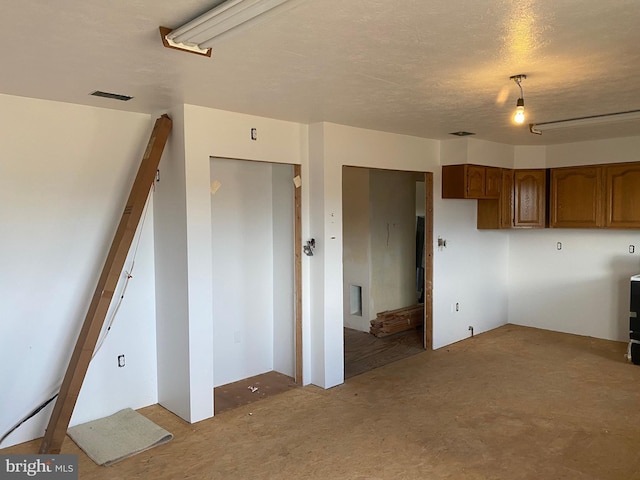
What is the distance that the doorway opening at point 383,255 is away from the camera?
6.38 metres

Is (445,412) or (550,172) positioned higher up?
(550,172)

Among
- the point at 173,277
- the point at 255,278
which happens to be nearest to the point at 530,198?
the point at 255,278

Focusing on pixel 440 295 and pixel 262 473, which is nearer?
pixel 262 473

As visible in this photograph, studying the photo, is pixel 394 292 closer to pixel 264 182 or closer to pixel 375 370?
pixel 375 370

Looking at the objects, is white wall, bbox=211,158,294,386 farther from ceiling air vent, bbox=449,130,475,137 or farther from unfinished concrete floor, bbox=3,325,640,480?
ceiling air vent, bbox=449,130,475,137

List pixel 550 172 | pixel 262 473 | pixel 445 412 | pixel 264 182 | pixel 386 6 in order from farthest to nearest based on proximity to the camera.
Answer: pixel 550 172 → pixel 264 182 → pixel 445 412 → pixel 262 473 → pixel 386 6

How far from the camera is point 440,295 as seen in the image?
5539 millimetres

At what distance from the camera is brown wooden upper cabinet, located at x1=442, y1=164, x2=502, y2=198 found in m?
5.33

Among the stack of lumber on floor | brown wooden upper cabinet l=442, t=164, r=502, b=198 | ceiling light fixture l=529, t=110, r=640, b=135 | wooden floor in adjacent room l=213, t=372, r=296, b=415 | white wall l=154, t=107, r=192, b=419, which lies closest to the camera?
white wall l=154, t=107, r=192, b=419

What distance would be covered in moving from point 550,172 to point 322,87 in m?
4.17

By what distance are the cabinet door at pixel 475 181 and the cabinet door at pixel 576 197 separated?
1106 mm

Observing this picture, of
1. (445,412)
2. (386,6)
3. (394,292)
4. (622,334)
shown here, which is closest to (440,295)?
(394,292)

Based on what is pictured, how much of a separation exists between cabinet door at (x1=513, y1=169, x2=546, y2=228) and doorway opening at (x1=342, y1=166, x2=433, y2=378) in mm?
1191

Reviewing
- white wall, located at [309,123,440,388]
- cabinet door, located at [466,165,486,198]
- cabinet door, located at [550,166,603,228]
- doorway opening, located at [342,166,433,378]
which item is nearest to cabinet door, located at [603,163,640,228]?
cabinet door, located at [550,166,603,228]
